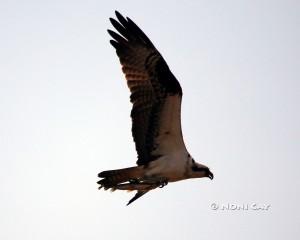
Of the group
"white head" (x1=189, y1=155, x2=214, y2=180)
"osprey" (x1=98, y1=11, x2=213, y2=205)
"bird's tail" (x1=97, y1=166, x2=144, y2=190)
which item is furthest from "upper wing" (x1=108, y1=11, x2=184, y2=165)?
"bird's tail" (x1=97, y1=166, x2=144, y2=190)

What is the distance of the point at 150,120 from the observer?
18.8ft

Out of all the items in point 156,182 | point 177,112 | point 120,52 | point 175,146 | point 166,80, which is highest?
point 120,52

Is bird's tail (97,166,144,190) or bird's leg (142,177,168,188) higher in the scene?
bird's tail (97,166,144,190)

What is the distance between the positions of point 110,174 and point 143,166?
23.4 inches

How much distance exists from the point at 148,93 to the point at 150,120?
0.44 meters

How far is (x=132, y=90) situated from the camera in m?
5.98

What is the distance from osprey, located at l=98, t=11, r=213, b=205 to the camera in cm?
554

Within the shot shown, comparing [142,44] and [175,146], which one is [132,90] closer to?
[142,44]

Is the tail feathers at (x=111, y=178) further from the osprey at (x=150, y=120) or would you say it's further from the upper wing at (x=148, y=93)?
the upper wing at (x=148, y=93)

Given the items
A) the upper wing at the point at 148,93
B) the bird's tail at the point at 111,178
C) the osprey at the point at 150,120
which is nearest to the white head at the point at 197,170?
the osprey at the point at 150,120

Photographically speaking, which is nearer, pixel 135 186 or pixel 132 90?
pixel 135 186

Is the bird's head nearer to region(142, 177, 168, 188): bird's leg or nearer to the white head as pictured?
the white head

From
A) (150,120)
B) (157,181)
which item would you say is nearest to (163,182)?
(157,181)

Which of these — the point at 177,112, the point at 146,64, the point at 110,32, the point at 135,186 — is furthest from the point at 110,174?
the point at 110,32
